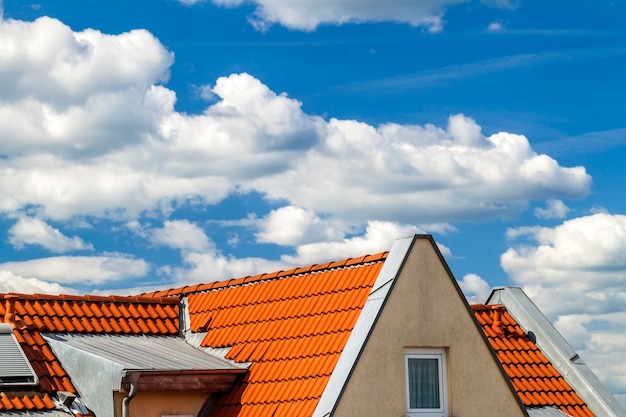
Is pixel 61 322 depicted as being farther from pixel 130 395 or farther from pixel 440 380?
pixel 440 380

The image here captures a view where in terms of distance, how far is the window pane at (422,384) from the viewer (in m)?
17.0

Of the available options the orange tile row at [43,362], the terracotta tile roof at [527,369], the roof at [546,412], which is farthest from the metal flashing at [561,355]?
the orange tile row at [43,362]

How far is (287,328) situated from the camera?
60.2 feet

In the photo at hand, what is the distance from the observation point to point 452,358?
17.3 meters

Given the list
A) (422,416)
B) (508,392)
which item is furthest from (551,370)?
(422,416)

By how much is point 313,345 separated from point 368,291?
123 cm

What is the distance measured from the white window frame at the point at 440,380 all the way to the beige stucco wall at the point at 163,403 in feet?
11.2

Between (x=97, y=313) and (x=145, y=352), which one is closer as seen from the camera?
(x=145, y=352)

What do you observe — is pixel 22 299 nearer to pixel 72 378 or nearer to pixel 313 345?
pixel 72 378

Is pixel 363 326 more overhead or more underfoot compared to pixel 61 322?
more underfoot

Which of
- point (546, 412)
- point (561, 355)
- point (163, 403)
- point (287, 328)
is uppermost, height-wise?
point (561, 355)

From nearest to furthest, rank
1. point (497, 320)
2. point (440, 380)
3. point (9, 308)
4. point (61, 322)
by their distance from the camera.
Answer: point (440, 380) → point (9, 308) → point (61, 322) → point (497, 320)

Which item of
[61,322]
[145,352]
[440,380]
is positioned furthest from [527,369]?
[61,322]

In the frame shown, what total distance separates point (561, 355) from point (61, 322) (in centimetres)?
989
